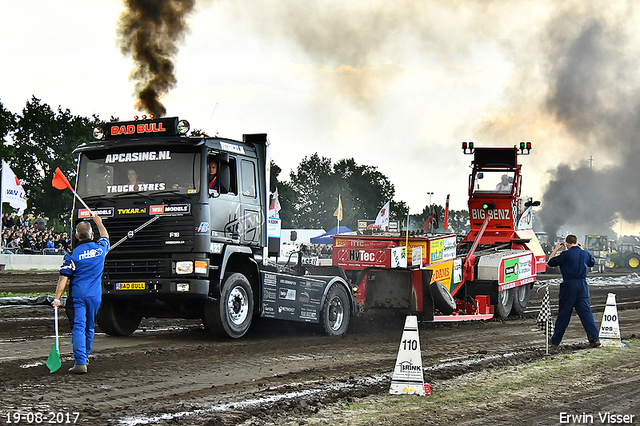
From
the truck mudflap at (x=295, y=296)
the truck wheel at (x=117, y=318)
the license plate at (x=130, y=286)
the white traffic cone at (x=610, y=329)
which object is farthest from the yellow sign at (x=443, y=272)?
the license plate at (x=130, y=286)

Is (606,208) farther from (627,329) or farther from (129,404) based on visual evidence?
(129,404)

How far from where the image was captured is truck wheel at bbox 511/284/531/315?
691 inches

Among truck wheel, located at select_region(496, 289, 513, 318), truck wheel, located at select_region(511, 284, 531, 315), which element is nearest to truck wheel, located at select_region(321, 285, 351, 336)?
truck wheel, located at select_region(496, 289, 513, 318)

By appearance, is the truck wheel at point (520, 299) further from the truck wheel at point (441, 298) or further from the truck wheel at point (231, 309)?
the truck wheel at point (231, 309)

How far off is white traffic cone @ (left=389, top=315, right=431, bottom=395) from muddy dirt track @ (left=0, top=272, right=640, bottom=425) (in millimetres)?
264

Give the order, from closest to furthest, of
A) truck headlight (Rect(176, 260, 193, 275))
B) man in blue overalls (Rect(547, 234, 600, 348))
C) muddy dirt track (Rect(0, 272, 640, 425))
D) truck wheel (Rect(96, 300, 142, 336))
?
1. muddy dirt track (Rect(0, 272, 640, 425))
2. truck headlight (Rect(176, 260, 193, 275))
3. man in blue overalls (Rect(547, 234, 600, 348))
4. truck wheel (Rect(96, 300, 142, 336))

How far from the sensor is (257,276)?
11648 mm

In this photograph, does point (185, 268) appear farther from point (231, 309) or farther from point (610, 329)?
point (610, 329)

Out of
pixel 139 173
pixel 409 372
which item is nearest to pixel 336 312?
pixel 139 173

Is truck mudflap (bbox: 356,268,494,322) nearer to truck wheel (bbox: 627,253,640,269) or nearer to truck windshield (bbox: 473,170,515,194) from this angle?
truck windshield (bbox: 473,170,515,194)

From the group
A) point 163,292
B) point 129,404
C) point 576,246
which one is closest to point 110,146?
point 163,292

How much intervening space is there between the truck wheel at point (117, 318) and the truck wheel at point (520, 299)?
9338 millimetres

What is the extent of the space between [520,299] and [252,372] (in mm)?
10934

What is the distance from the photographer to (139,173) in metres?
10.8
